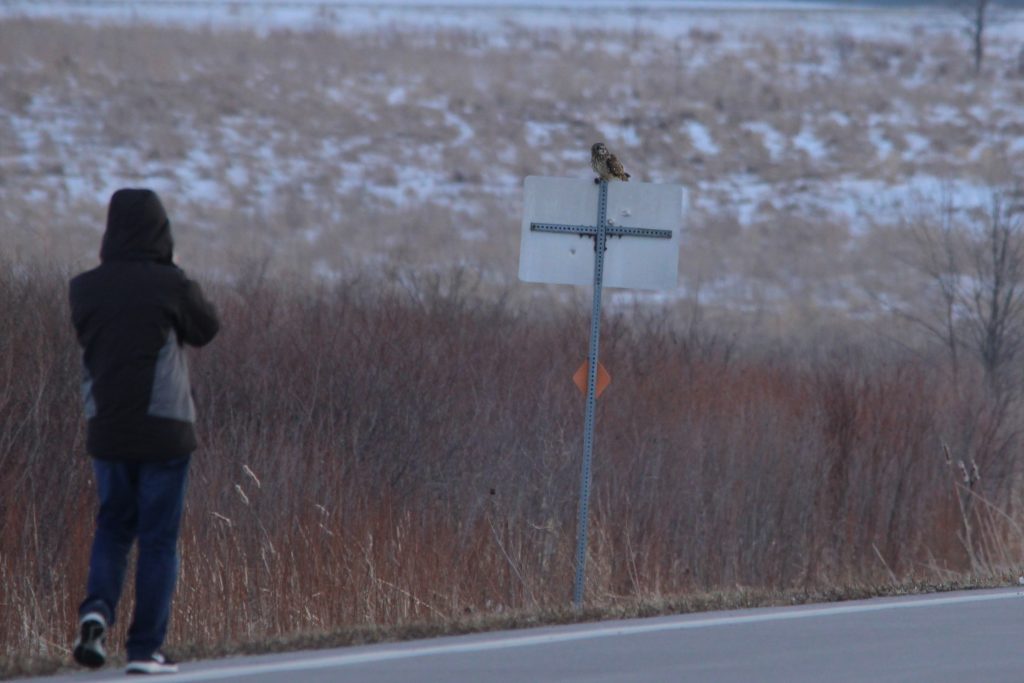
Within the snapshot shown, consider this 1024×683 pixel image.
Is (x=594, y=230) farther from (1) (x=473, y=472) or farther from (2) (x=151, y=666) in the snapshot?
(1) (x=473, y=472)

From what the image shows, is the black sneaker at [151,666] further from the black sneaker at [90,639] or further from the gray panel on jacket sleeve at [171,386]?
the gray panel on jacket sleeve at [171,386]

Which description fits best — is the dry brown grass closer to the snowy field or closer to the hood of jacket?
the hood of jacket

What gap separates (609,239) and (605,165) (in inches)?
22.9

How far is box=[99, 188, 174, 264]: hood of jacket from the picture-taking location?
19.2ft

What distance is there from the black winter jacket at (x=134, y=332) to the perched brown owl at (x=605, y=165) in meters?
3.58

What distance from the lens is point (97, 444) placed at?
5871mm

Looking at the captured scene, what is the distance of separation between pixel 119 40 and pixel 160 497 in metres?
43.6

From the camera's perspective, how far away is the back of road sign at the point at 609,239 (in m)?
8.46

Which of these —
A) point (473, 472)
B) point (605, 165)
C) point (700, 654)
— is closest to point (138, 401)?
point (700, 654)

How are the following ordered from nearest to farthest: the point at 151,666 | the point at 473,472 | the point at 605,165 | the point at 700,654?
1. the point at 151,666
2. the point at 700,654
3. the point at 605,165
4. the point at 473,472

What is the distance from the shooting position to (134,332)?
5.82 metres

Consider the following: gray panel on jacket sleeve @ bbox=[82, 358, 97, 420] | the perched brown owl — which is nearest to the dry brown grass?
gray panel on jacket sleeve @ bbox=[82, 358, 97, 420]

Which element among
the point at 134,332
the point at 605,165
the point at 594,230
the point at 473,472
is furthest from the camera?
the point at 473,472

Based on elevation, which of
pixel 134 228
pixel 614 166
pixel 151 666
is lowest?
pixel 151 666
